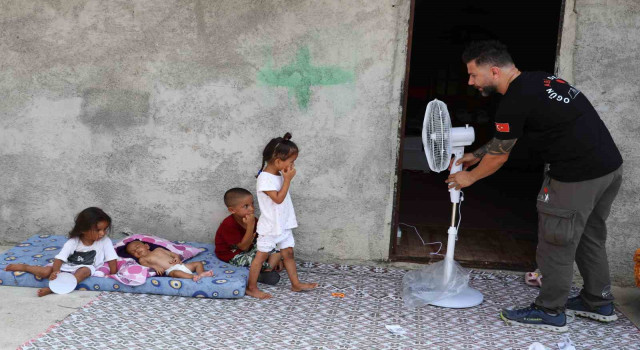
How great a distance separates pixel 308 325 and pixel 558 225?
69.0 inches

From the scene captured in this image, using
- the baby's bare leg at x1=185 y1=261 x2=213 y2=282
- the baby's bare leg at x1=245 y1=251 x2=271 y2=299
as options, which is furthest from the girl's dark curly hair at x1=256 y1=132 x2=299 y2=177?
the baby's bare leg at x1=185 y1=261 x2=213 y2=282

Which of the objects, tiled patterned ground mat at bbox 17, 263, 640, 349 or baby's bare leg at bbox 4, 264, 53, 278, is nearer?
tiled patterned ground mat at bbox 17, 263, 640, 349

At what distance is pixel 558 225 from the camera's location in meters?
4.32

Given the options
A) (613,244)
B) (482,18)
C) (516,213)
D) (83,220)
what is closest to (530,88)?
(613,244)

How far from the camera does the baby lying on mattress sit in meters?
5.09

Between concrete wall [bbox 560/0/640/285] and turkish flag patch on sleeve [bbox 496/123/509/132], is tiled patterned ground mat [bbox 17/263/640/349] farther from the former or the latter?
turkish flag patch on sleeve [bbox 496/123/509/132]

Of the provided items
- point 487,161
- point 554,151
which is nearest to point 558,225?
point 554,151

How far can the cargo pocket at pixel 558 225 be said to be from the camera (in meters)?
4.30

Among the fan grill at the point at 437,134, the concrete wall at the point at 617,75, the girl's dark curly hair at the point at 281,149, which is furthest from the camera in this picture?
the concrete wall at the point at 617,75

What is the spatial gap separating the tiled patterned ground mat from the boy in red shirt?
0.74 feet

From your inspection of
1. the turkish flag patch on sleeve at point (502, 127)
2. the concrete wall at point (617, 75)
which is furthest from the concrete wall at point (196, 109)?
the concrete wall at point (617, 75)

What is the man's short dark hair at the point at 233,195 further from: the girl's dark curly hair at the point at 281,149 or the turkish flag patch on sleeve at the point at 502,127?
the turkish flag patch on sleeve at the point at 502,127

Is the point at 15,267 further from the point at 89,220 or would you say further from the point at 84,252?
the point at 89,220

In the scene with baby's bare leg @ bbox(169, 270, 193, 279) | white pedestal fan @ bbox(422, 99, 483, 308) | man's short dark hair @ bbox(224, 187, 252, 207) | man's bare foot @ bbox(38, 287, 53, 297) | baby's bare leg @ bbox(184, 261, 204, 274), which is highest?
white pedestal fan @ bbox(422, 99, 483, 308)
